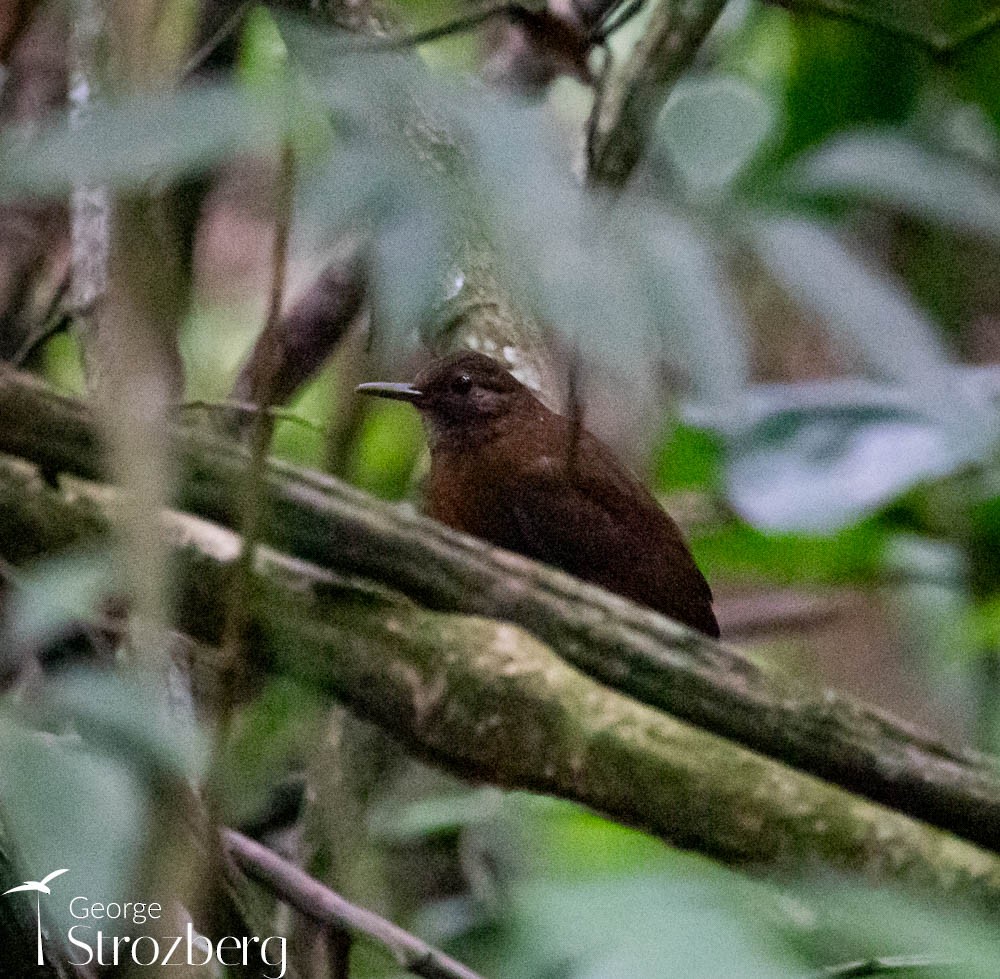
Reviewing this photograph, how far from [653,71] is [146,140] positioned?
1081mm

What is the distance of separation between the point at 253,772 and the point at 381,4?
1.54 meters

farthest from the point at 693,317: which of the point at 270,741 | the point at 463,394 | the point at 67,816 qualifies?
the point at 270,741

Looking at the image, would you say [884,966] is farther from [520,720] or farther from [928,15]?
[928,15]

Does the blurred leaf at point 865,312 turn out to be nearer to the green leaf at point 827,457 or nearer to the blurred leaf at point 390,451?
the green leaf at point 827,457

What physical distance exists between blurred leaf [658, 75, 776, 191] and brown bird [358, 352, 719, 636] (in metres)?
0.25

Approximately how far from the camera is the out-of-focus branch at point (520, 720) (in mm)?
1373

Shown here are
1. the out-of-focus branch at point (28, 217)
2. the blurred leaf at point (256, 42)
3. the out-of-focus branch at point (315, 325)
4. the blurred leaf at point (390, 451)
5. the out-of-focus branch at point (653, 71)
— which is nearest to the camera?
the out-of-focus branch at point (653, 71)

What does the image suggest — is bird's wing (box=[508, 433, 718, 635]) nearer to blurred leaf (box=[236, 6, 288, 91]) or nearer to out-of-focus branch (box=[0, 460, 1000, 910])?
out-of-focus branch (box=[0, 460, 1000, 910])

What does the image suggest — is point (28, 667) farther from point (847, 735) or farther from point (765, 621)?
point (765, 621)

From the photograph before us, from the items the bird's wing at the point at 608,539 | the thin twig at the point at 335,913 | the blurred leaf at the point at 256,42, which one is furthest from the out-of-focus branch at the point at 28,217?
the thin twig at the point at 335,913

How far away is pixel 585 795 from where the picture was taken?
1573 mm

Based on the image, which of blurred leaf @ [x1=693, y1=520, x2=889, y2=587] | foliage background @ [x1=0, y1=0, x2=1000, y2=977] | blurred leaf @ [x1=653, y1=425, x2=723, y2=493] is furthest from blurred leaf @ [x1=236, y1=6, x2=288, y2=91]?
blurred leaf @ [x1=693, y1=520, x2=889, y2=587]

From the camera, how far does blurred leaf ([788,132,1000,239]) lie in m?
0.98

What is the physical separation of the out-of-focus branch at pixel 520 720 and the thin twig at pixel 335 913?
0.71 ft
